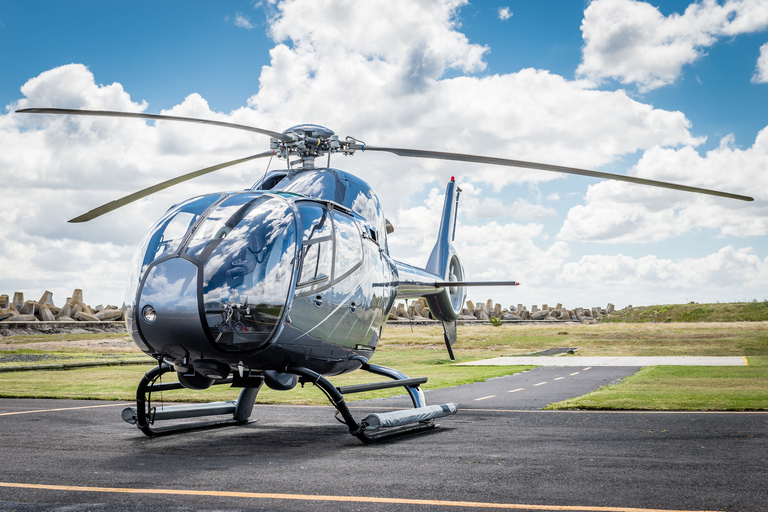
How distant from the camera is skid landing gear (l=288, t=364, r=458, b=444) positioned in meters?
7.28

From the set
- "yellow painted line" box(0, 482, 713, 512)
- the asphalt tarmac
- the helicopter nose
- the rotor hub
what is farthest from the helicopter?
"yellow painted line" box(0, 482, 713, 512)

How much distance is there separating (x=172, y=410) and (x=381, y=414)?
10.2ft

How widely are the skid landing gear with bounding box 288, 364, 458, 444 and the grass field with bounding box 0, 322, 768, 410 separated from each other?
10.6 feet

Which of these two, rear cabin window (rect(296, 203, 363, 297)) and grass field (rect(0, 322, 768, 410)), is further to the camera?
grass field (rect(0, 322, 768, 410))

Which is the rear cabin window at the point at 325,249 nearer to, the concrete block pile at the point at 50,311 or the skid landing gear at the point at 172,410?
the skid landing gear at the point at 172,410

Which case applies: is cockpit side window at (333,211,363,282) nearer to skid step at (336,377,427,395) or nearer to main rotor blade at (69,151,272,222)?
skid step at (336,377,427,395)

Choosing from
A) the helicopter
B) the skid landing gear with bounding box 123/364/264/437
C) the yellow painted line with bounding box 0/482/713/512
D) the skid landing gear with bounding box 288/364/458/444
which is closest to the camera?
the yellow painted line with bounding box 0/482/713/512

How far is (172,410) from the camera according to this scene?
8844mm

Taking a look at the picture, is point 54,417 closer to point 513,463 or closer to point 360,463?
point 360,463

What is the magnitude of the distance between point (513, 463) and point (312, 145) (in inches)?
229

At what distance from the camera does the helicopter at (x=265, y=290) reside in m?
6.11

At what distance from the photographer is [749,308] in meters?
52.8

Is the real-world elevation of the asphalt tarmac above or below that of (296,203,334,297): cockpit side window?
below

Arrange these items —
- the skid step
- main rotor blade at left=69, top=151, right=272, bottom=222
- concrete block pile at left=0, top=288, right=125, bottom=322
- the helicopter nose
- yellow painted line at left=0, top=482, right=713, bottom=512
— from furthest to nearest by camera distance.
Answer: concrete block pile at left=0, top=288, right=125, bottom=322 → main rotor blade at left=69, top=151, right=272, bottom=222 → the skid step → the helicopter nose → yellow painted line at left=0, top=482, right=713, bottom=512
